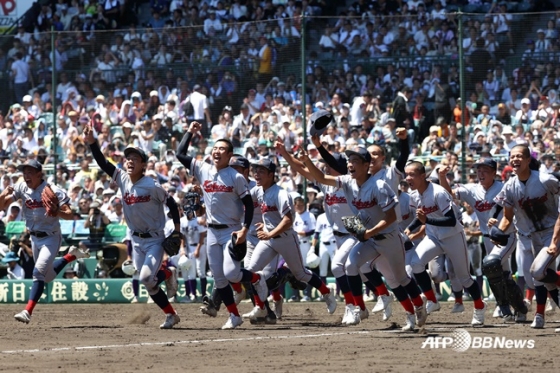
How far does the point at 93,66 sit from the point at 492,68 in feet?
23.9

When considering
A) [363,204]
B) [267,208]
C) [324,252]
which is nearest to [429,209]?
[267,208]

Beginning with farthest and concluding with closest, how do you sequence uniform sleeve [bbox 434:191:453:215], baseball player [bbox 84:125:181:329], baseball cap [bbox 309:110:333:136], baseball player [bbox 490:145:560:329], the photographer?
1. the photographer
2. uniform sleeve [bbox 434:191:453:215]
3. baseball player [bbox 84:125:181:329]
4. baseball cap [bbox 309:110:333:136]
5. baseball player [bbox 490:145:560:329]

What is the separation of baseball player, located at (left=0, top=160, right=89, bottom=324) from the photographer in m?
6.17

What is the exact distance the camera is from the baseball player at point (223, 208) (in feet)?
41.2

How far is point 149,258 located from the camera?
12758mm

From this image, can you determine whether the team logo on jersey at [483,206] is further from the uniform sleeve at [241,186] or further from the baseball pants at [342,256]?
the uniform sleeve at [241,186]

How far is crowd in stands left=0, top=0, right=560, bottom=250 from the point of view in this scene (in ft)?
63.6

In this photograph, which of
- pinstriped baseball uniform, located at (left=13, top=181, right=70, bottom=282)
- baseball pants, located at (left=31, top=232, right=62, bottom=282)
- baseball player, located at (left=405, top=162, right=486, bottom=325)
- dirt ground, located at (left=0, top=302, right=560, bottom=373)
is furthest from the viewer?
pinstriped baseball uniform, located at (left=13, top=181, right=70, bottom=282)

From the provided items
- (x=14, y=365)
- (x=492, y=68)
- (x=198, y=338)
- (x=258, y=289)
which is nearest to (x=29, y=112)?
(x=492, y=68)

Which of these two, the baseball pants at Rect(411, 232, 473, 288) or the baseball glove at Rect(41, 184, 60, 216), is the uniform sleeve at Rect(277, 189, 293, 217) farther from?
the baseball glove at Rect(41, 184, 60, 216)

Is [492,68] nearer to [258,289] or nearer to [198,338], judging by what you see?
[258,289]

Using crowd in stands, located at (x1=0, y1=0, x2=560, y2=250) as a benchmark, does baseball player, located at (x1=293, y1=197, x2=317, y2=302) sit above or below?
below

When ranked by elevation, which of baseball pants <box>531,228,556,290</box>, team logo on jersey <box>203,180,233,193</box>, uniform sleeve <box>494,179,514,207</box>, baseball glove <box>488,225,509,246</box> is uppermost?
team logo on jersey <box>203,180,233,193</box>

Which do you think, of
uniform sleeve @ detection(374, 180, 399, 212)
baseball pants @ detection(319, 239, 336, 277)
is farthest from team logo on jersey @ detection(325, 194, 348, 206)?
baseball pants @ detection(319, 239, 336, 277)
